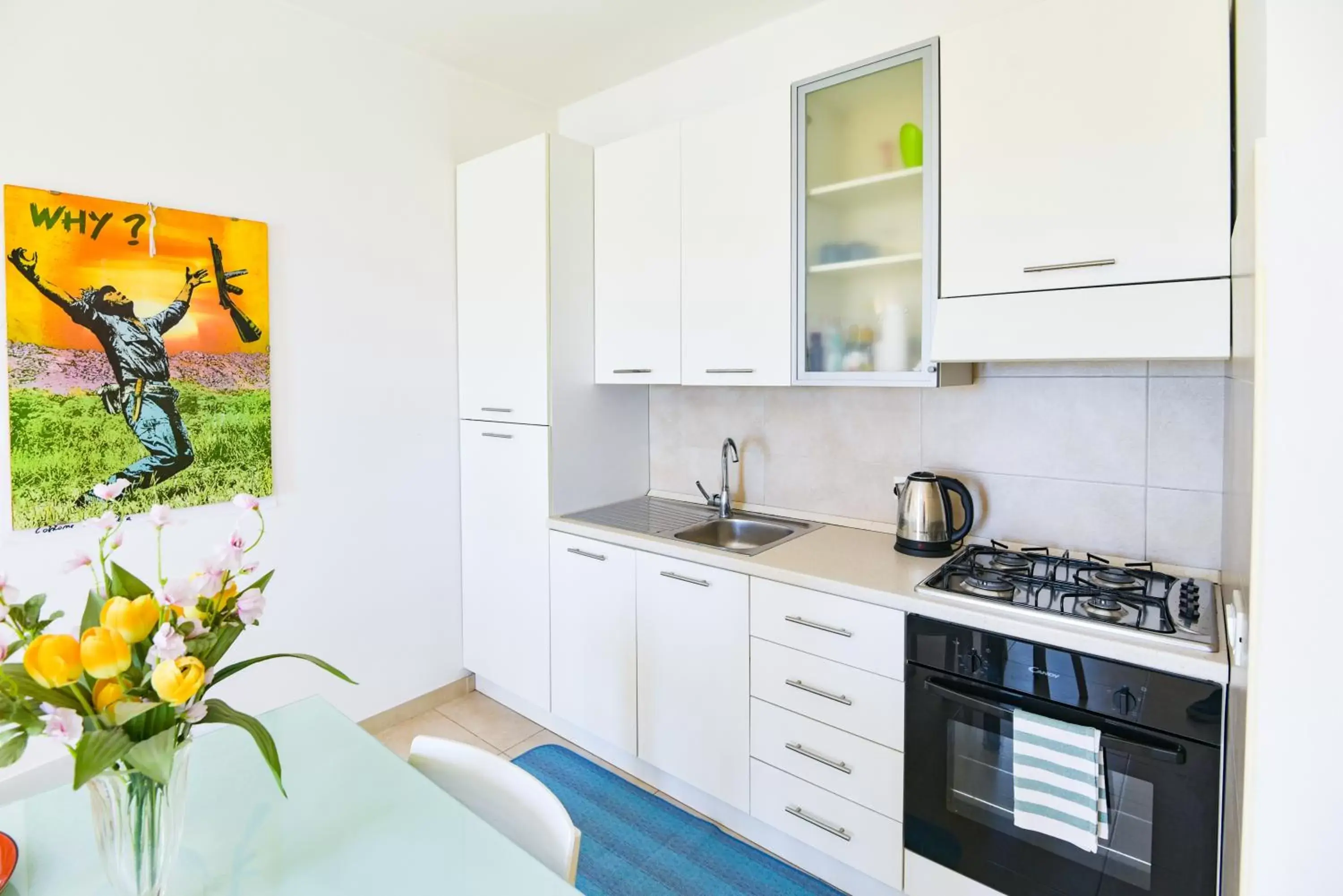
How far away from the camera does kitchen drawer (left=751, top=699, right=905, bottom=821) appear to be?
1.79m

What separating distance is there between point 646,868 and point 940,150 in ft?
7.17

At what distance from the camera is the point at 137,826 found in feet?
2.84

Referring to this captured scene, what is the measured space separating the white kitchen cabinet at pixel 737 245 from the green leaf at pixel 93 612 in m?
1.77

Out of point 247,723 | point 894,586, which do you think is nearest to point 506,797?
point 247,723

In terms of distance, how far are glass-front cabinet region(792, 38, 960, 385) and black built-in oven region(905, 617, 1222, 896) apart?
78 centimetres

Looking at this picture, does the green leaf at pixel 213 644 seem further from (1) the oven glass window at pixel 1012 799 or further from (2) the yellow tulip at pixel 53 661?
(1) the oven glass window at pixel 1012 799

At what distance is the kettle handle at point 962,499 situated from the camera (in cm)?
204

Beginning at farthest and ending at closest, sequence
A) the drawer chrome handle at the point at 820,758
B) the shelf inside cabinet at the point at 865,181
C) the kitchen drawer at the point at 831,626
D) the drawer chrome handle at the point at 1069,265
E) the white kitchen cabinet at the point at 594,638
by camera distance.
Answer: the white kitchen cabinet at the point at 594,638
the shelf inside cabinet at the point at 865,181
the drawer chrome handle at the point at 820,758
the kitchen drawer at the point at 831,626
the drawer chrome handle at the point at 1069,265

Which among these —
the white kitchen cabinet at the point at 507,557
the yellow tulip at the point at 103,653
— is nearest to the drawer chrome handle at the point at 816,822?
the white kitchen cabinet at the point at 507,557

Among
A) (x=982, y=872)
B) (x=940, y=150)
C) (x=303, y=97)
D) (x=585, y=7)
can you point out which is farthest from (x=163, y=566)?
(x=940, y=150)

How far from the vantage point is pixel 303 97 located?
7.99 feet

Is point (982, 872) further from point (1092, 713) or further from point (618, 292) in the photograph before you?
point (618, 292)

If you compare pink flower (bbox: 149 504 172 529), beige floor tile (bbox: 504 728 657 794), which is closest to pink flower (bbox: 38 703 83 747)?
pink flower (bbox: 149 504 172 529)

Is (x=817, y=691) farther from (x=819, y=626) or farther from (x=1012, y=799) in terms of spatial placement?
(x=1012, y=799)
